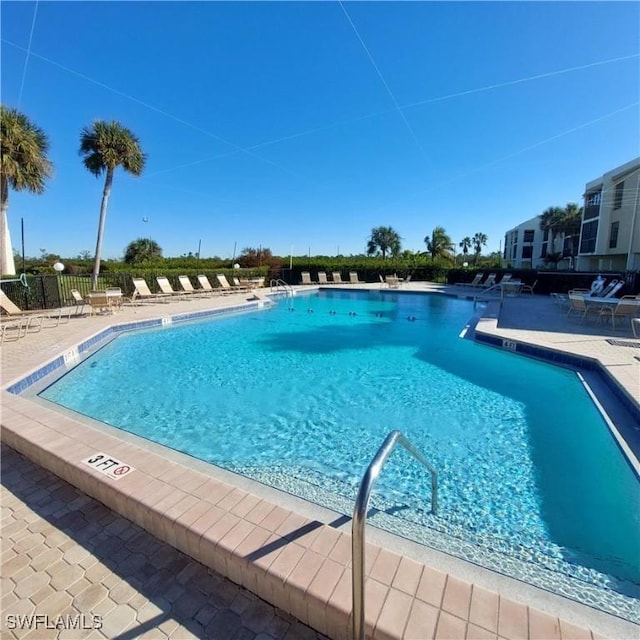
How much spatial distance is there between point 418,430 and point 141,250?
39.6m

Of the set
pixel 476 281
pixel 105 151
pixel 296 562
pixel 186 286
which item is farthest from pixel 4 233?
pixel 476 281

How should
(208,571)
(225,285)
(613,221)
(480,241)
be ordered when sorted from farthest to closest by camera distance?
(480,241)
(613,221)
(225,285)
(208,571)

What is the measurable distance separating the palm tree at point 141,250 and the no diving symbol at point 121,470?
38.4 metres

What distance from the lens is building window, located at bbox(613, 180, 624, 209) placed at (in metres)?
24.4

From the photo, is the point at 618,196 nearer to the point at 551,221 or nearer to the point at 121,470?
the point at 551,221

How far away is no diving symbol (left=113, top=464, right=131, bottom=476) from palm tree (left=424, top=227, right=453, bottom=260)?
135ft

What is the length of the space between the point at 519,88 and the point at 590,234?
2532 cm

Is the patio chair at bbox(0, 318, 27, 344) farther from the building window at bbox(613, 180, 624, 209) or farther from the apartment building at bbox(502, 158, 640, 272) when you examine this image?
the building window at bbox(613, 180, 624, 209)

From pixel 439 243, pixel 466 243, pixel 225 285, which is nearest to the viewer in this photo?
pixel 225 285

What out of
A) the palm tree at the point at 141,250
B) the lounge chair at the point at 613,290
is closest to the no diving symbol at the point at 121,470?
the lounge chair at the point at 613,290

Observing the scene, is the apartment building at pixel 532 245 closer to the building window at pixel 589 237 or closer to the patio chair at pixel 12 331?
the building window at pixel 589 237

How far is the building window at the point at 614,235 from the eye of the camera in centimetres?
2522

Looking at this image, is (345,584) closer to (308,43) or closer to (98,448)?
(98,448)

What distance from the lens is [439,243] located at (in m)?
40.7
